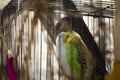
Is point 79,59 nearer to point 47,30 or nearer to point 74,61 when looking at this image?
point 74,61

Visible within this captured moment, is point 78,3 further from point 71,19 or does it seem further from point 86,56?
point 86,56

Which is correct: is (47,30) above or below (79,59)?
above

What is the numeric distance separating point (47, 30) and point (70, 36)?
0.32 feet

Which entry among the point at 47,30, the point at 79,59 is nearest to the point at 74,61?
the point at 79,59

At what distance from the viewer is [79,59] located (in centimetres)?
97

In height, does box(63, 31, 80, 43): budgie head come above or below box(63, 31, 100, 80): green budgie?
above

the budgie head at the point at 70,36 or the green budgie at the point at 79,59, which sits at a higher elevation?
the budgie head at the point at 70,36

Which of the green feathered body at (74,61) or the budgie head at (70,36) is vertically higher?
the budgie head at (70,36)

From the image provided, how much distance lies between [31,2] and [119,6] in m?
0.35

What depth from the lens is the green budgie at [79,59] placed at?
0.97 metres

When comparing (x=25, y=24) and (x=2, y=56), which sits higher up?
(x=25, y=24)

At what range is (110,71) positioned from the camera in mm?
938

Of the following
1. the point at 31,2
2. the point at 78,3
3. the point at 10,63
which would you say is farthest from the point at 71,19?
the point at 10,63

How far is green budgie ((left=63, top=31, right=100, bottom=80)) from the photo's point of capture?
967 mm
